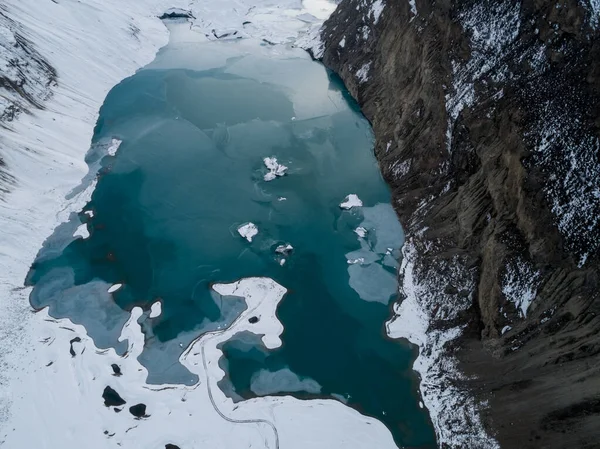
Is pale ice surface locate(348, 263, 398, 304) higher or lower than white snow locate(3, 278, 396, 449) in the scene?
higher

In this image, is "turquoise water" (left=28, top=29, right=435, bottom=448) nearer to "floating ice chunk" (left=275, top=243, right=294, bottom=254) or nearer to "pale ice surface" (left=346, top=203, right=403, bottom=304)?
"pale ice surface" (left=346, top=203, right=403, bottom=304)

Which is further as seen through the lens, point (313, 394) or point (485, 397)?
point (313, 394)

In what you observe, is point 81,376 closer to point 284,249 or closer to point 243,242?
point 243,242

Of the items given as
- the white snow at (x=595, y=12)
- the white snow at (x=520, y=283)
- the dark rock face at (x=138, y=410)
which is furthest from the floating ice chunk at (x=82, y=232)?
the white snow at (x=595, y=12)

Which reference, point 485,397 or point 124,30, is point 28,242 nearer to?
point 485,397

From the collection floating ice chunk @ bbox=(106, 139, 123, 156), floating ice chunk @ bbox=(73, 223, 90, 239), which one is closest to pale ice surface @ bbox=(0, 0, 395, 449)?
floating ice chunk @ bbox=(73, 223, 90, 239)

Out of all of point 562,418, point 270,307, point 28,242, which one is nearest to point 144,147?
point 28,242

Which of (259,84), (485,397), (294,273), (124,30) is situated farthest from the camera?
(124,30)
